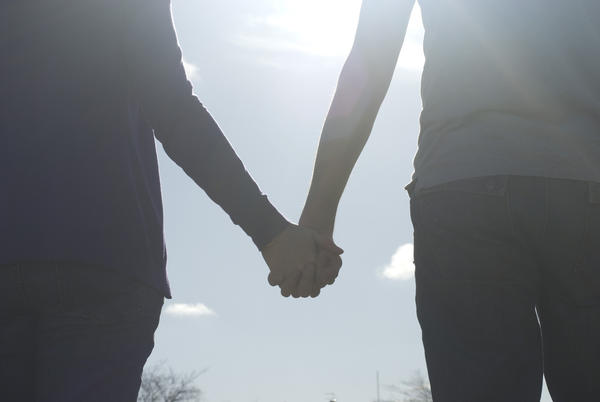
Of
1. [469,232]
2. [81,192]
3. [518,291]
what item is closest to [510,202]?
[469,232]

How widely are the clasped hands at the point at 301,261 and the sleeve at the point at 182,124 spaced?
115mm

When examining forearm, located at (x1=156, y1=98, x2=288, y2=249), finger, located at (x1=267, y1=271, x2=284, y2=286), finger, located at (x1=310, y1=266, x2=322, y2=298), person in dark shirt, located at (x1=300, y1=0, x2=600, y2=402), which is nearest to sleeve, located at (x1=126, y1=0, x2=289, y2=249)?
forearm, located at (x1=156, y1=98, x2=288, y2=249)

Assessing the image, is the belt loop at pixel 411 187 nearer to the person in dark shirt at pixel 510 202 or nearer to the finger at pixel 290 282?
the person in dark shirt at pixel 510 202

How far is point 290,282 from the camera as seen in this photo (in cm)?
270

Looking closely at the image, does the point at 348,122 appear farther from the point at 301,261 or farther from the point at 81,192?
the point at 81,192

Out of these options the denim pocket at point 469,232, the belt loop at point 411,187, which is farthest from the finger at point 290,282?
the denim pocket at point 469,232

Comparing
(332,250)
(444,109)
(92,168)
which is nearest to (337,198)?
(332,250)

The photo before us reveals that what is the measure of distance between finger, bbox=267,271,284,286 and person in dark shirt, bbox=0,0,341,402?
0.57 metres

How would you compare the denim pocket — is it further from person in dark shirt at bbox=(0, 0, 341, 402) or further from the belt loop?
person in dark shirt at bbox=(0, 0, 341, 402)

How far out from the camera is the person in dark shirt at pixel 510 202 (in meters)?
1.96

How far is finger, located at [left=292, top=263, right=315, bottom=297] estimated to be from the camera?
267 centimetres

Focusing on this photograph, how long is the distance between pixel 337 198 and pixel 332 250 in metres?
0.19

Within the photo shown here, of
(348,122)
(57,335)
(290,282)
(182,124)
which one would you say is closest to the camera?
(57,335)

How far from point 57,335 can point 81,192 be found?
0.35m
